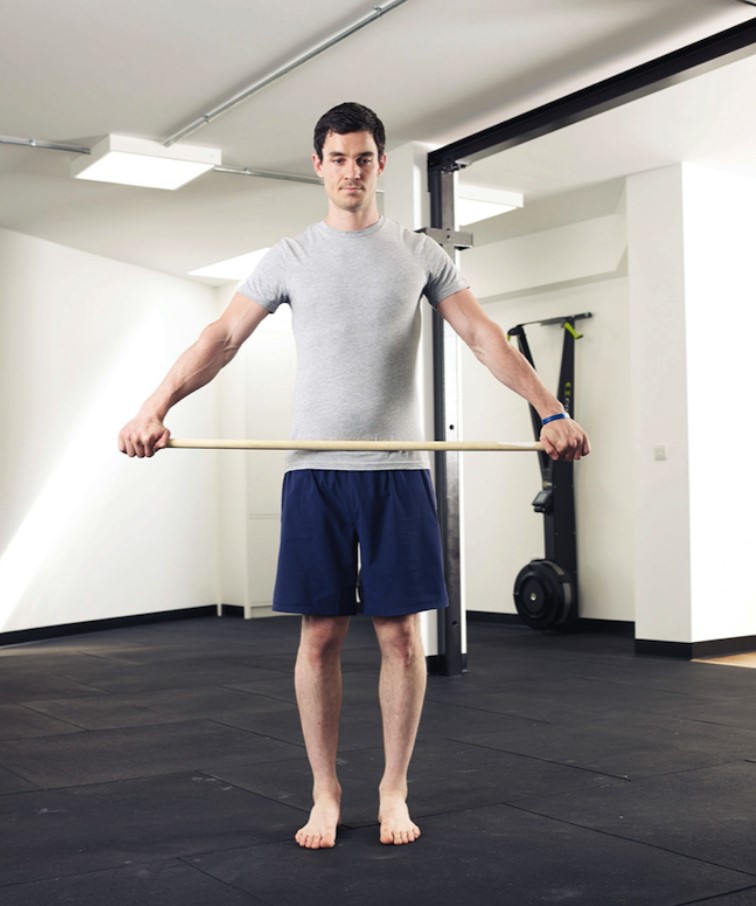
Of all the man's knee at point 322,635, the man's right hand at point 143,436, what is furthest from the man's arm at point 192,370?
the man's knee at point 322,635

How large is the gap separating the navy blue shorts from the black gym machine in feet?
14.4

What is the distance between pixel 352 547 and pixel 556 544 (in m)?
4.76

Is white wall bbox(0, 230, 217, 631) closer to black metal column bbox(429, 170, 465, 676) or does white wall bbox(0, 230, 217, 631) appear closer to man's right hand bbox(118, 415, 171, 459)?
black metal column bbox(429, 170, 465, 676)

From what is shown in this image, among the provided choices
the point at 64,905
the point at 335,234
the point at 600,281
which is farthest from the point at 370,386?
the point at 600,281

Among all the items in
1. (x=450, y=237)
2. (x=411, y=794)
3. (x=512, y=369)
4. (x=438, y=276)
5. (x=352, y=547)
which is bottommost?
(x=411, y=794)

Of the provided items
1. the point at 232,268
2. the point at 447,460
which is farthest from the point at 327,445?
the point at 232,268

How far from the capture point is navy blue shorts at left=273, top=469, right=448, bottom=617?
2.39m

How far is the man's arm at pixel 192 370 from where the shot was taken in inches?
90.0

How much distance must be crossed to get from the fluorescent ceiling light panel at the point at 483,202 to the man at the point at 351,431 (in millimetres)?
3659

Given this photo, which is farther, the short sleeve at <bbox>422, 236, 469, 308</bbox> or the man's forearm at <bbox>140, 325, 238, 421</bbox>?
the short sleeve at <bbox>422, 236, 469, 308</bbox>

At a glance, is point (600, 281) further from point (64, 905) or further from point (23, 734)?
point (64, 905)

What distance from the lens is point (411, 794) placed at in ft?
9.61

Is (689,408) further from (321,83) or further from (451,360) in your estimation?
(321,83)

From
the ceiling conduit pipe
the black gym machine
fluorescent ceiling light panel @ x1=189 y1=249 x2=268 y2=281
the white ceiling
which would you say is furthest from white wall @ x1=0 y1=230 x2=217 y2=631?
the black gym machine
